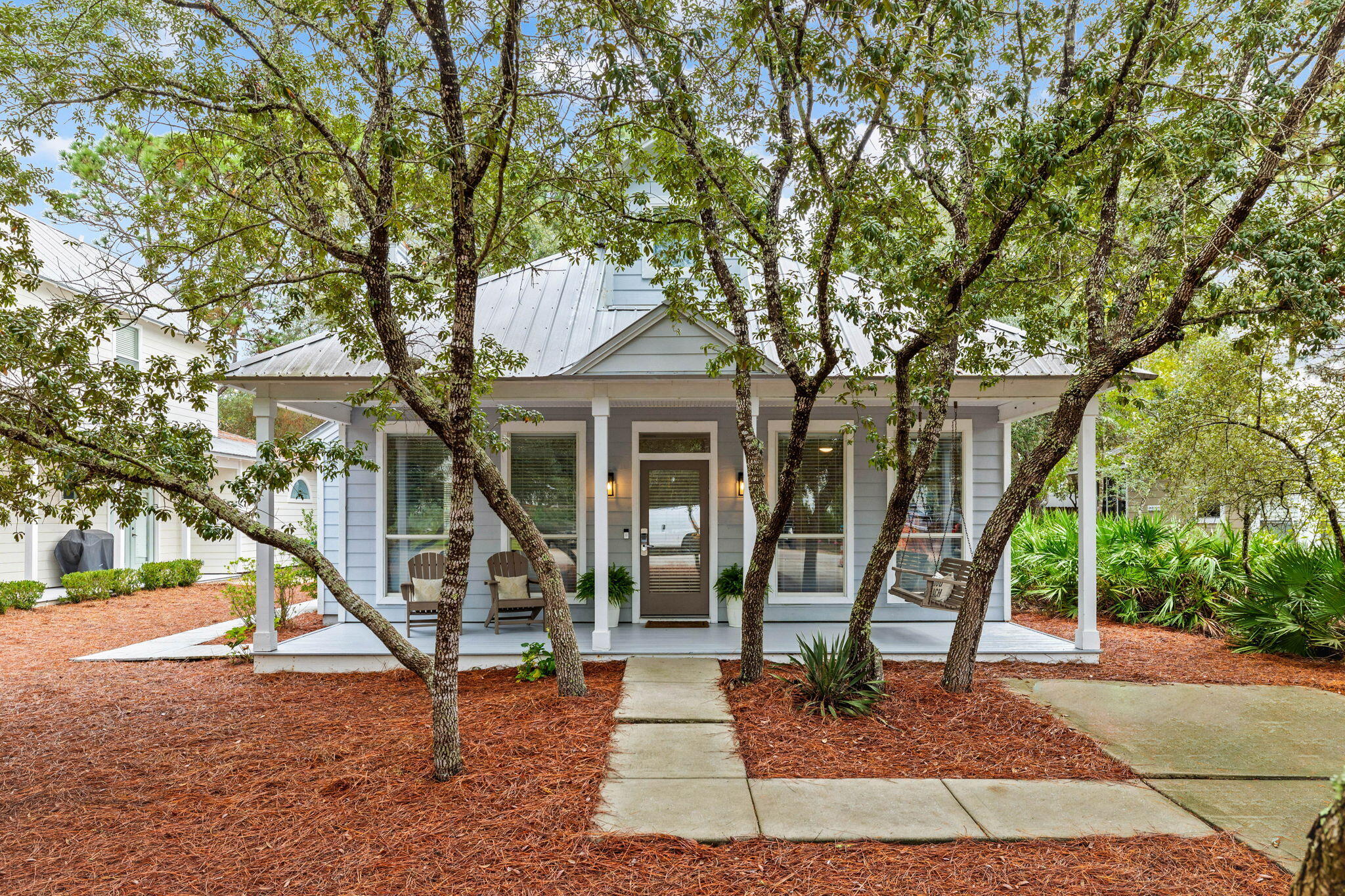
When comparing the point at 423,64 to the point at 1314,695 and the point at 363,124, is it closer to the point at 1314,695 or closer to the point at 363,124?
the point at 363,124

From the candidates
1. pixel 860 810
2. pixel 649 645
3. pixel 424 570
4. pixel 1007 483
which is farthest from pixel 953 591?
pixel 424 570

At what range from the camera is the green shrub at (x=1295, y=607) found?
7.26m

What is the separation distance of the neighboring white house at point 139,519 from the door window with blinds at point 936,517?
8.92 m

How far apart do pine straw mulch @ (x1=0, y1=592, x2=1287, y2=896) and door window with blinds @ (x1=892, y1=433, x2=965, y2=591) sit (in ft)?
15.5

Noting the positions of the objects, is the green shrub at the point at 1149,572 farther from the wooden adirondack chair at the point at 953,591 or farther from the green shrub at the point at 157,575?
the green shrub at the point at 157,575

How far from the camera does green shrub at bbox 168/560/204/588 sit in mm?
14055

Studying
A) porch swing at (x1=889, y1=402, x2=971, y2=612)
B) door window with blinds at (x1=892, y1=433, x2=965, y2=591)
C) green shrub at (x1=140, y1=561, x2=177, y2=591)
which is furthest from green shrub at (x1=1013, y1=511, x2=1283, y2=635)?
green shrub at (x1=140, y1=561, x2=177, y2=591)

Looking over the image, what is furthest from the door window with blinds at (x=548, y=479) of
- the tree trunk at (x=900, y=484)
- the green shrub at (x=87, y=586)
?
the green shrub at (x=87, y=586)

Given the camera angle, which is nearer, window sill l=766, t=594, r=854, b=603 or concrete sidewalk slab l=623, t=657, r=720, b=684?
concrete sidewalk slab l=623, t=657, r=720, b=684

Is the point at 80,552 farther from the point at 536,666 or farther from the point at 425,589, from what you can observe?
the point at 536,666

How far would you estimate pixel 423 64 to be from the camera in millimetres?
4320

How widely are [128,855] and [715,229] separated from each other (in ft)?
16.3

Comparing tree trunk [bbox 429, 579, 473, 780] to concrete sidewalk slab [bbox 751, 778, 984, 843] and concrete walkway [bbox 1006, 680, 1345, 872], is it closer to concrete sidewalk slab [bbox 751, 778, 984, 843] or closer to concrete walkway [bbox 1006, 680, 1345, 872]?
concrete sidewalk slab [bbox 751, 778, 984, 843]

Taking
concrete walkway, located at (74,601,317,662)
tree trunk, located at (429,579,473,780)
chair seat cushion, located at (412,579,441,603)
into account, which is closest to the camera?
tree trunk, located at (429,579,473,780)
